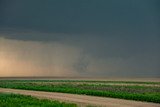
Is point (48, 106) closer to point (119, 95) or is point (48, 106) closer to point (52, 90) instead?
point (119, 95)

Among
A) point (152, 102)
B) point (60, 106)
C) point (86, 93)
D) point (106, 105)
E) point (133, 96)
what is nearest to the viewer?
point (60, 106)

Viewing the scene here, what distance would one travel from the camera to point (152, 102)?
3838 centimetres

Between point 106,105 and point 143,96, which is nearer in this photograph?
point 106,105

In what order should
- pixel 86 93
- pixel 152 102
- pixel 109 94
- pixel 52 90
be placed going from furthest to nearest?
pixel 52 90 < pixel 86 93 < pixel 109 94 < pixel 152 102

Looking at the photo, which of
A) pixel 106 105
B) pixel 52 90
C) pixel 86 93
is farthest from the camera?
pixel 52 90

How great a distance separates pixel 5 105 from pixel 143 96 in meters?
14.2

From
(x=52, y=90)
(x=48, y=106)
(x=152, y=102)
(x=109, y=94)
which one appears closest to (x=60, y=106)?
(x=48, y=106)

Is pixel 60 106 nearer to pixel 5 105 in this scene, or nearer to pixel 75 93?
pixel 5 105

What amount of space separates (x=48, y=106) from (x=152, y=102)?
10.8 meters

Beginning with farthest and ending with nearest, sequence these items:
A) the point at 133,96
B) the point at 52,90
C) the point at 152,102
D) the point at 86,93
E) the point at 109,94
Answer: the point at 52,90 → the point at 86,93 → the point at 109,94 → the point at 133,96 → the point at 152,102

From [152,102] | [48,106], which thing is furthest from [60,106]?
[152,102]

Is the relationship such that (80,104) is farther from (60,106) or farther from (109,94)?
(109,94)

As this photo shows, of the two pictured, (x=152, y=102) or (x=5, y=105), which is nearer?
(x=5, y=105)

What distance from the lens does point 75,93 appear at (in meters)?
49.6
